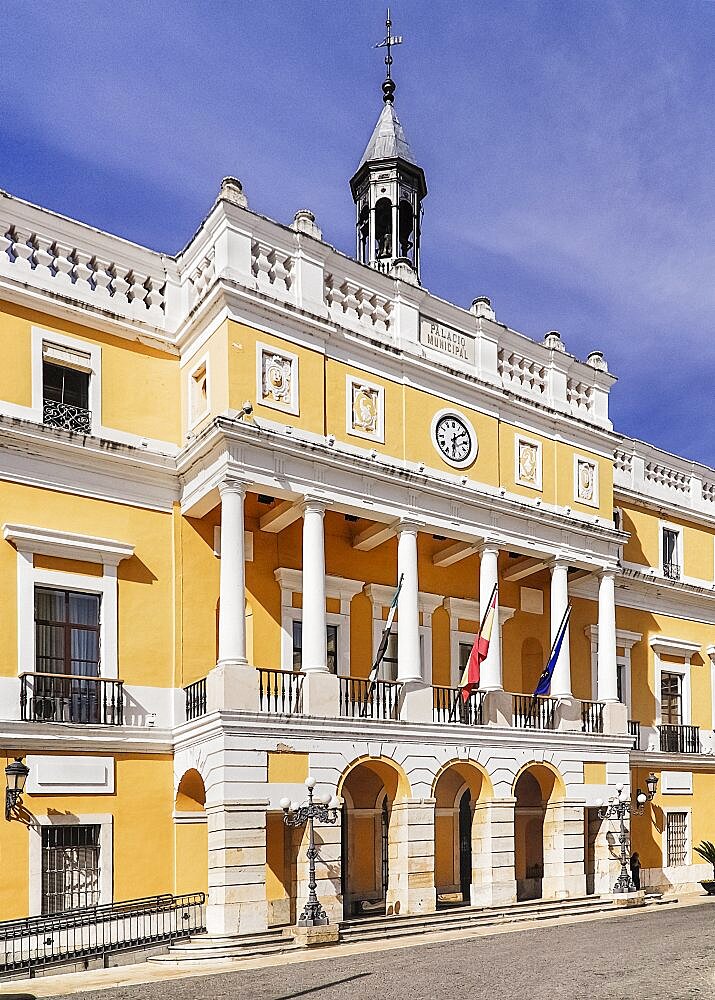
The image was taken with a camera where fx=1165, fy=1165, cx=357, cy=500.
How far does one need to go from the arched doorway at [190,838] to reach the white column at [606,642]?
10242mm

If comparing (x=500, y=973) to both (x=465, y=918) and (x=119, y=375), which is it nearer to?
(x=465, y=918)

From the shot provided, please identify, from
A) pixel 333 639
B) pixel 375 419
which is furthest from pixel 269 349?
pixel 333 639

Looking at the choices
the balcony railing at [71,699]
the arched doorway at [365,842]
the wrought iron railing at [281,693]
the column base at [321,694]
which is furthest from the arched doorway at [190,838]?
the arched doorway at [365,842]

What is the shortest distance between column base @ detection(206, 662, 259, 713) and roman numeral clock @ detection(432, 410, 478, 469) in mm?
7156

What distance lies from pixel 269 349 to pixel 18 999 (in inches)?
510

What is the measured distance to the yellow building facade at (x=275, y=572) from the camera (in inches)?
803

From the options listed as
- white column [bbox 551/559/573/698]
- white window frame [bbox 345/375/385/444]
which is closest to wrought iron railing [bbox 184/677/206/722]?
white window frame [bbox 345/375/385/444]

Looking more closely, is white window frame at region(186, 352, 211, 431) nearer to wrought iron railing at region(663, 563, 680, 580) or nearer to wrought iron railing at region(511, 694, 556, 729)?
wrought iron railing at region(511, 694, 556, 729)

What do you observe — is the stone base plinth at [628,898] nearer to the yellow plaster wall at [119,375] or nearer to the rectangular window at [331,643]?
the rectangular window at [331,643]

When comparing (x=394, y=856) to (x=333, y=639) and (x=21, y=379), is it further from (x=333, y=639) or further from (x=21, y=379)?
(x=21, y=379)

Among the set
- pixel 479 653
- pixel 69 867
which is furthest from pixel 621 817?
pixel 69 867

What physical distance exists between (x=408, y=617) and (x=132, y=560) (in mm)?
5522

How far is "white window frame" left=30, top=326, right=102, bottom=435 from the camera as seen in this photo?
21.4 m

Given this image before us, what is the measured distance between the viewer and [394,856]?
22.2 metres
